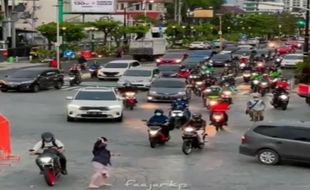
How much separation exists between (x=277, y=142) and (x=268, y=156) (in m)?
0.45

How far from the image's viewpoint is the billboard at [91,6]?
A: 327 ft

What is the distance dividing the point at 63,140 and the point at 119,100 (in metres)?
5.53

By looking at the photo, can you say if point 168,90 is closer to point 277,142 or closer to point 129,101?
point 129,101

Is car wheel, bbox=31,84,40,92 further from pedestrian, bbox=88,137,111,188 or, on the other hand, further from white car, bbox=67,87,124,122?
pedestrian, bbox=88,137,111,188

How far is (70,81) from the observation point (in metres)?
44.1

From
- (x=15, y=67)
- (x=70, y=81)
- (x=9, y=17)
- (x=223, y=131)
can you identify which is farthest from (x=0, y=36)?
(x=223, y=131)

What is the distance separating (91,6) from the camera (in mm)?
99938

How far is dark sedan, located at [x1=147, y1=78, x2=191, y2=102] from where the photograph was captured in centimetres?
3391

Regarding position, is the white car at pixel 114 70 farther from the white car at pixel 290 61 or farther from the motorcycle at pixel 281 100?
the white car at pixel 290 61

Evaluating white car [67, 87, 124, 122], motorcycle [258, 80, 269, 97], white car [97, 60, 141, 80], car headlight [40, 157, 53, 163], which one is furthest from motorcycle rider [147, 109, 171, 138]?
white car [97, 60, 141, 80]

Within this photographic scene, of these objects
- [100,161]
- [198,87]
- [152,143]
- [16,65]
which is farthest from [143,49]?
[100,161]

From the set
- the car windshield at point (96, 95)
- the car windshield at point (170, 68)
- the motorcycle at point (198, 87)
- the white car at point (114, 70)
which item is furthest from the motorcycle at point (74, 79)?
the car windshield at point (96, 95)

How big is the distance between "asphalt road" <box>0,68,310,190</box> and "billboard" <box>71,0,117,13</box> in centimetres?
7058

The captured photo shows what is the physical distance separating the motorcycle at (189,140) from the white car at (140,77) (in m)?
18.5
